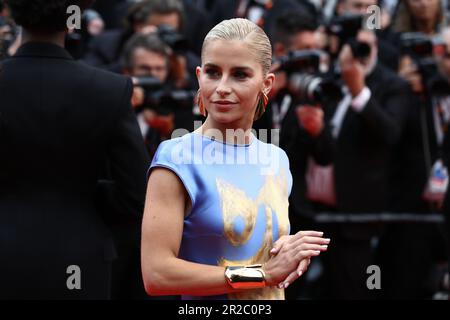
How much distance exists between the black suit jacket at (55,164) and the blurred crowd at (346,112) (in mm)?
1972

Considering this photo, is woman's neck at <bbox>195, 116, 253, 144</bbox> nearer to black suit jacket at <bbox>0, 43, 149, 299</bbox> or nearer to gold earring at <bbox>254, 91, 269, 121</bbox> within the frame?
gold earring at <bbox>254, 91, 269, 121</bbox>

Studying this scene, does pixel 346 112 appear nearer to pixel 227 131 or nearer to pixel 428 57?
pixel 428 57

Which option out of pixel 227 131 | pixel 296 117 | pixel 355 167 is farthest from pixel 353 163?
pixel 227 131

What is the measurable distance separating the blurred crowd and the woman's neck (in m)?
2.67

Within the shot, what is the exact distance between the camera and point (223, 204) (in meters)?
2.72

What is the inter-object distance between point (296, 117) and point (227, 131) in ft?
11.3

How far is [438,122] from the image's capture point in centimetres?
685

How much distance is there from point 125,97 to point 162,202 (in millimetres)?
962

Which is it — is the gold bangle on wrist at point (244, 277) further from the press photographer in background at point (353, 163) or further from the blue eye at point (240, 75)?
the press photographer in background at point (353, 163)

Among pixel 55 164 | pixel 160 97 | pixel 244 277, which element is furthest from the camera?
pixel 160 97

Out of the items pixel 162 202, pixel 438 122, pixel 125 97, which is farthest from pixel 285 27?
pixel 162 202

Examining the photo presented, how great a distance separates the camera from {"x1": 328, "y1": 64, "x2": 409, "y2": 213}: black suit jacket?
640 cm

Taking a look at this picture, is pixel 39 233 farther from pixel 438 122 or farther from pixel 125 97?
pixel 438 122


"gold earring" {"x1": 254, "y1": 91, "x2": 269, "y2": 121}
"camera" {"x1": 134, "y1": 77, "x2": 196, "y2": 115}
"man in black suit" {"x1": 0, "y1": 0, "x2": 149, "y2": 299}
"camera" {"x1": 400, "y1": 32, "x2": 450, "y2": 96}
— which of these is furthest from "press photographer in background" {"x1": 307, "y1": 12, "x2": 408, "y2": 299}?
"gold earring" {"x1": 254, "y1": 91, "x2": 269, "y2": 121}
